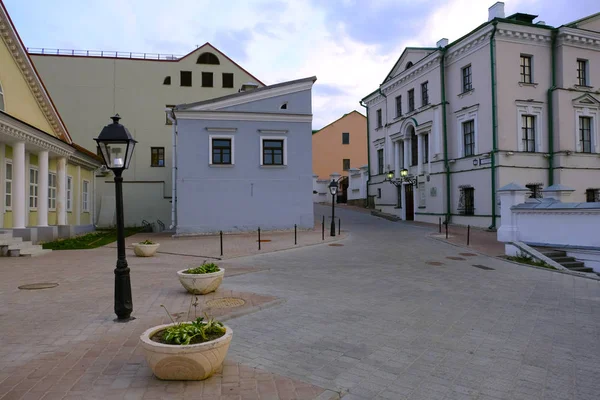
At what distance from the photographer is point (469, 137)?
25.1 m

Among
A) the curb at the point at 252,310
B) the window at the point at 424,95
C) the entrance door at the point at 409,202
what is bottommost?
the curb at the point at 252,310

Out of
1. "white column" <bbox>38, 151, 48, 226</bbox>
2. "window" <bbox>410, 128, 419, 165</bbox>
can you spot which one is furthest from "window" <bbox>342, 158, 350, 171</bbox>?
"white column" <bbox>38, 151, 48, 226</bbox>

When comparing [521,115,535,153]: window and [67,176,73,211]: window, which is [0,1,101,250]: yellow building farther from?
[521,115,535,153]: window

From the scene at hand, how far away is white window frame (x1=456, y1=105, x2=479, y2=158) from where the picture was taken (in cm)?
2419

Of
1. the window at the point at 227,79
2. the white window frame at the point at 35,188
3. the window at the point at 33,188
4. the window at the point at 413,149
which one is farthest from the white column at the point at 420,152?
the window at the point at 33,188

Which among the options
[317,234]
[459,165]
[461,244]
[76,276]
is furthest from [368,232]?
[76,276]

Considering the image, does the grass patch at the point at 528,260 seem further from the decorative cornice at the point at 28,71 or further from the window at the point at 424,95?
the decorative cornice at the point at 28,71

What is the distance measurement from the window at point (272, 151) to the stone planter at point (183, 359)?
19.8 metres

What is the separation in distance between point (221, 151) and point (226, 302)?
16.4 m

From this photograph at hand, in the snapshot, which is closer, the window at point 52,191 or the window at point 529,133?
the window at point 52,191

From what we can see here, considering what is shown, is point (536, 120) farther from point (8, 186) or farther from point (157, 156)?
point (157, 156)

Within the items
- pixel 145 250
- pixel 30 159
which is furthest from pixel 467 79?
pixel 30 159

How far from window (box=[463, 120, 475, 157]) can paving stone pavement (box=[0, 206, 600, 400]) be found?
14.8 meters

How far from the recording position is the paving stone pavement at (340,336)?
4.18 m
